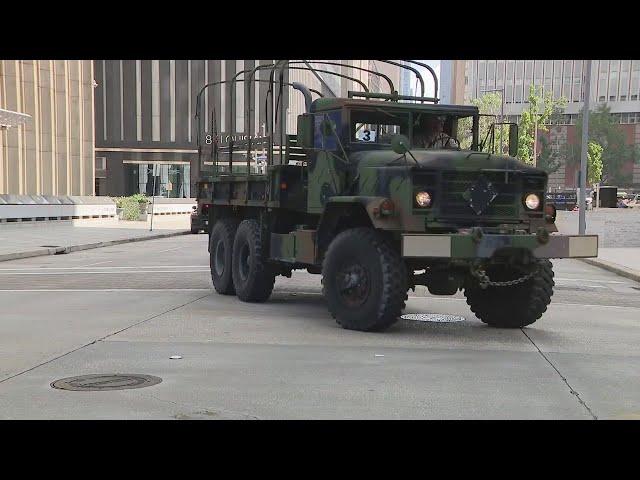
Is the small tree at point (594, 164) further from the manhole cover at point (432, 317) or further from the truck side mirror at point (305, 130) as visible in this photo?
the truck side mirror at point (305, 130)

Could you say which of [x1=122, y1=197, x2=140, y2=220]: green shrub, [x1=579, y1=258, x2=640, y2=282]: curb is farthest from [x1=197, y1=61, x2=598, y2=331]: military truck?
[x1=122, y1=197, x2=140, y2=220]: green shrub

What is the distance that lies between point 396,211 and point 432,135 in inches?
83.5

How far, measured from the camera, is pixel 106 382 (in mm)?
7828

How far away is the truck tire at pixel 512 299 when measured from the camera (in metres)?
11.6

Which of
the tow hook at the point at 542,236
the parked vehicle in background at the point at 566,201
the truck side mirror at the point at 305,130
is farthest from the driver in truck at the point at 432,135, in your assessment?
the parked vehicle in background at the point at 566,201

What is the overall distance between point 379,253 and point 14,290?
796 cm

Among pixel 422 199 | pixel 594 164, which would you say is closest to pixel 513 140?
pixel 422 199

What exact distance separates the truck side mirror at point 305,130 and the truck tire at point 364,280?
60.1 inches

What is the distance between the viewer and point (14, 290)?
51.9 feet

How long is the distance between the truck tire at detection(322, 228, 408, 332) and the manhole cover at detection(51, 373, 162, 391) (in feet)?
11.2

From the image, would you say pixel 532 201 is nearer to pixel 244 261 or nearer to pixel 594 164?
pixel 244 261

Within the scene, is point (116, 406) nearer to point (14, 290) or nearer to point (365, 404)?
point (365, 404)

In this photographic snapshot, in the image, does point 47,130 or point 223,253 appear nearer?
point 223,253
